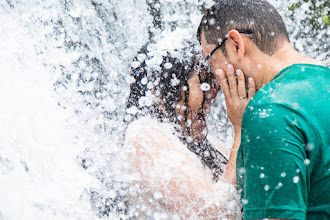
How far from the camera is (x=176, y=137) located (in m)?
2.15

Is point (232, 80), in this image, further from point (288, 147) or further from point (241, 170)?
point (288, 147)

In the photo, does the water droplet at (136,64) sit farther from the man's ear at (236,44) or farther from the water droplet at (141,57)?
the man's ear at (236,44)

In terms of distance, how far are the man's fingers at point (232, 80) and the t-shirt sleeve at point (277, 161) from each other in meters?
0.54

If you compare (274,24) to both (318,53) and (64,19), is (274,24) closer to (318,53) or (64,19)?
(64,19)

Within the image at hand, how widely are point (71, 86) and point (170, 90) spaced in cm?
109

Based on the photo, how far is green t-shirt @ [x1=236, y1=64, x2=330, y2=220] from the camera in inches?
52.2

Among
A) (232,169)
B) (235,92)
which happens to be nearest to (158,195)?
(232,169)

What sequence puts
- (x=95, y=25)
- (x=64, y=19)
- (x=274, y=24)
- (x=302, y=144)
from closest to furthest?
(x=302, y=144), (x=274, y=24), (x=64, y=19), (x=95, y=25)

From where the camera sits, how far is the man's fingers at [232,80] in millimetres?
1910

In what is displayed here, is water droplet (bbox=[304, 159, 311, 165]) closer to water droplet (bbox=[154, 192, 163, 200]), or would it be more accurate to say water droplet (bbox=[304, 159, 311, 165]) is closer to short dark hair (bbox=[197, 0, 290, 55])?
short dark hair (bbox=[197, 0, 290, 55])

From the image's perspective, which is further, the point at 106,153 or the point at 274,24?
the point at 106,153

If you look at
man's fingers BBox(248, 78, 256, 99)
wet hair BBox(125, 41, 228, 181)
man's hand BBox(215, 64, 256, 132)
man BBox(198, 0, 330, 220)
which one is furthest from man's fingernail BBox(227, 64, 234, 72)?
wet hair BBox(125, 41, 228, 181)

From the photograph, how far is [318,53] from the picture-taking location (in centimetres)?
450

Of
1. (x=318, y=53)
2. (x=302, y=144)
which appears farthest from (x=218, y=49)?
(x=318, y=53)
